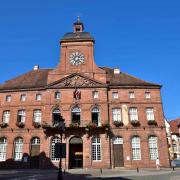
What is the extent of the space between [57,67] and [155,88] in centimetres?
1528

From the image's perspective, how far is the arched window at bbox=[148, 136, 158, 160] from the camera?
35969mm

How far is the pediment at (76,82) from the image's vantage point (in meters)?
38.2

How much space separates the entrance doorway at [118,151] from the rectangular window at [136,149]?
170 cm

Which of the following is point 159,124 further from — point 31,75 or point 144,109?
point 31,75

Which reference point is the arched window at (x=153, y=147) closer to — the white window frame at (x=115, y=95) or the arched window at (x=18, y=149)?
the white window frame at (x=115, y=95)

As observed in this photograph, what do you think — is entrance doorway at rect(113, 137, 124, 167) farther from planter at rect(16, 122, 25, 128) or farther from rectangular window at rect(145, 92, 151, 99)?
planter at rect(16, 122, 25, 128)

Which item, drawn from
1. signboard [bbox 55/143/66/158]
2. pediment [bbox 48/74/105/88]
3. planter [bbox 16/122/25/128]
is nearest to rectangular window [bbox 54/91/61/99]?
pediment [bbox 48/74/105/88]

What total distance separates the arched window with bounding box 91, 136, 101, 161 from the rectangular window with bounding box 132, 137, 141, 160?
4.84 metres

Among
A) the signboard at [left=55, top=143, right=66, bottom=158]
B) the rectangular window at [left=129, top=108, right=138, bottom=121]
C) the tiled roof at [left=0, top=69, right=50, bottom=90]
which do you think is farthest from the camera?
the tiled roof at [left=0, top=69, right=50, bottom=90]

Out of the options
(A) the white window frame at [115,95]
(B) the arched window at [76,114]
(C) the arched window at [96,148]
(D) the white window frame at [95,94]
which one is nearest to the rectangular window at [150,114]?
(A) the white window frame at [115,95]

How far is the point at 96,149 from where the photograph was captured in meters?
35.4

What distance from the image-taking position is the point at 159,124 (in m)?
37.2

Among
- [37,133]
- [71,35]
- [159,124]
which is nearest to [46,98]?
[37,133]

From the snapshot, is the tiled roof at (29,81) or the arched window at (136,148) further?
the tiled roof at (29,81)
